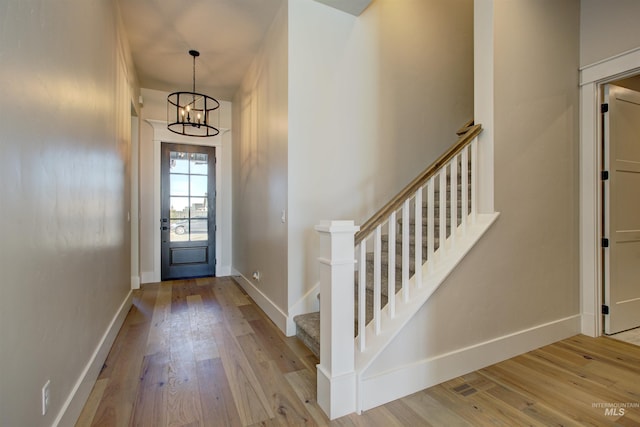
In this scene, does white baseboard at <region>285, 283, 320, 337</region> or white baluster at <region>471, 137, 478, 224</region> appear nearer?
white baluster at <region>471, 137, 478, 224</region>

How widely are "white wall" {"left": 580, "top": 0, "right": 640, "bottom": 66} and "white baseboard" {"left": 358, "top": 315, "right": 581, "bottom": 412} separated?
7.75ft

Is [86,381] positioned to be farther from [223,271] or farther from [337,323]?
[223,271]

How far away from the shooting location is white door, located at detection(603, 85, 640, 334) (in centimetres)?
272

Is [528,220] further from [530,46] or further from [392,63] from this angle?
[392,63]

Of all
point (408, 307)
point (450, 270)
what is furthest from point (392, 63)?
point (408, 307)

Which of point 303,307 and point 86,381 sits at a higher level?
point 303,307

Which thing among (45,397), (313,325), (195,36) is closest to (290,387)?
(313,325)

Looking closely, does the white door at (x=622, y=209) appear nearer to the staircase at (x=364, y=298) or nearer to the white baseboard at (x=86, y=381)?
the staircase at (x=364, y=298)

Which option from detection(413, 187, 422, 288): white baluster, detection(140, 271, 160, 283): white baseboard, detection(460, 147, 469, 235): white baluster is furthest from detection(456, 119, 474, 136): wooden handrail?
detection(140, 271, 160, 283): white baseboard

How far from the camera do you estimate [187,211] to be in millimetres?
5074

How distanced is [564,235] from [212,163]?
194 inches

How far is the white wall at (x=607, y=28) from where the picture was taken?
2465mm

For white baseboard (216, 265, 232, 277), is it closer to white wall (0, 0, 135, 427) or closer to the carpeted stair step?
white wall (0, 0, 135, 427)

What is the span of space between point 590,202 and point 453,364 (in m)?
2.02
